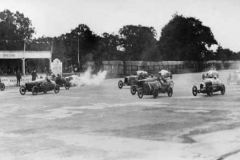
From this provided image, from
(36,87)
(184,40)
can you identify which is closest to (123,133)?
(36,87)

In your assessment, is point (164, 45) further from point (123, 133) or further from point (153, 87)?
point (123, 133)

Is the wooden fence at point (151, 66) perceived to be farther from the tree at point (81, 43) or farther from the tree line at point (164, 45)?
the tree at point (81, 43)

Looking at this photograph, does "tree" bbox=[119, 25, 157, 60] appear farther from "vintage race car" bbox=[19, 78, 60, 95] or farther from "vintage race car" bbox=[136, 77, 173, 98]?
"vintage race car" bbox=[136, 77, 173, 98]

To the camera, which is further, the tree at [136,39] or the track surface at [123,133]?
the tree at [136,39]

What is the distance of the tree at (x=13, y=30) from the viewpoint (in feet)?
183

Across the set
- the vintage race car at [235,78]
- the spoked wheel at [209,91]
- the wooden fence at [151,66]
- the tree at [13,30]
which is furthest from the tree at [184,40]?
the spoked wheel at [209,91]

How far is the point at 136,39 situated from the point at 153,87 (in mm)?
87524

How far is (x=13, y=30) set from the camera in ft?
186

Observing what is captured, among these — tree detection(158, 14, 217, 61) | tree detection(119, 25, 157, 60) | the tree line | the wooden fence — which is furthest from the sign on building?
tree detection(119, 25, 157, 60)

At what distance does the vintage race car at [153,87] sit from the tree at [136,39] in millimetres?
77488

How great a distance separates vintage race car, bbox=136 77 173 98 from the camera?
22.9 metres

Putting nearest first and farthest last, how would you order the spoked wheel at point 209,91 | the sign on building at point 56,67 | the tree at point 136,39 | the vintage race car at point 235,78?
the spoked wheel at point 209,91
the vintage race car at point 235,78
the sign on building at point 56,67
the tree at point 136,39

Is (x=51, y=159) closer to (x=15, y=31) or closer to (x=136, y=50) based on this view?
(x=15, y=31)

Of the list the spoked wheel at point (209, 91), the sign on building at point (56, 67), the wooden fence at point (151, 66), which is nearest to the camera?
the spoked wheel at point (209, 91)
